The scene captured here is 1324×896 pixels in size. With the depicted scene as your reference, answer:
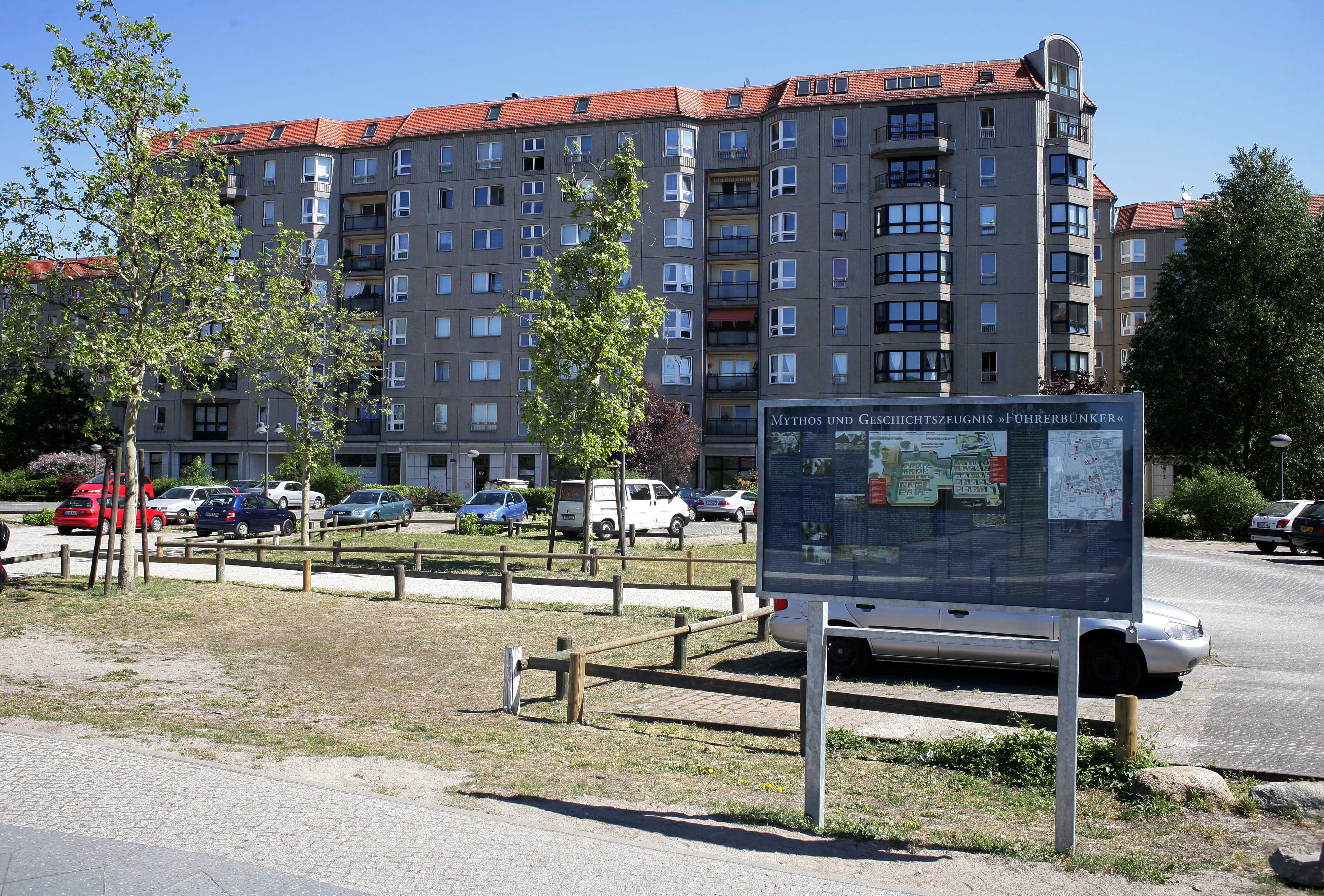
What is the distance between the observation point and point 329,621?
1458 centimetres

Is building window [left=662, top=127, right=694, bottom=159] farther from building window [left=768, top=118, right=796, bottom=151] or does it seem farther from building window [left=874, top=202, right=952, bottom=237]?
building window [left=874, top=202, right=952, bottom=237]

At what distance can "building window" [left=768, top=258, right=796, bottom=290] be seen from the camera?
52.1 m

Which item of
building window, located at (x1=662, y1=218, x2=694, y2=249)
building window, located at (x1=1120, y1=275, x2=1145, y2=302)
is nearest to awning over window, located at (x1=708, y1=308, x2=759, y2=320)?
building window, located at (x1=662, y1=218, x2=694, y2=249)

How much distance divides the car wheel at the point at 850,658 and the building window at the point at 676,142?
46.7 metres

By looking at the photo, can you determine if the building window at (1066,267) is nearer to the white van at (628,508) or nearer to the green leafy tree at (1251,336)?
the green leafy tree at (1251,336)

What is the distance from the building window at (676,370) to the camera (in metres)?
53.5

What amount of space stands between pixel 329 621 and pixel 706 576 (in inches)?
358

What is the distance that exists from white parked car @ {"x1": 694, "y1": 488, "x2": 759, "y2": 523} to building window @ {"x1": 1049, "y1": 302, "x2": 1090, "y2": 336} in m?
20.1

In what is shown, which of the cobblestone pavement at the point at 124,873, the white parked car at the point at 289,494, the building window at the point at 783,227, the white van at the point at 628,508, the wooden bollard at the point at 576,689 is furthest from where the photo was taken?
the building window at the point at 783,227

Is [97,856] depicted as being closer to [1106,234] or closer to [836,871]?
[836,871]

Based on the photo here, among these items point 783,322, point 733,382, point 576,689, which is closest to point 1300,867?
point 576,689

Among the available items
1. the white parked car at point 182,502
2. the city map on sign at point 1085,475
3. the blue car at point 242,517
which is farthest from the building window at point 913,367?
the city map on sign at point 1085,475

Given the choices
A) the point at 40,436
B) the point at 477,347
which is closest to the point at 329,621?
the point at 477,347

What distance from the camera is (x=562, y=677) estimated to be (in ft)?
30.6
